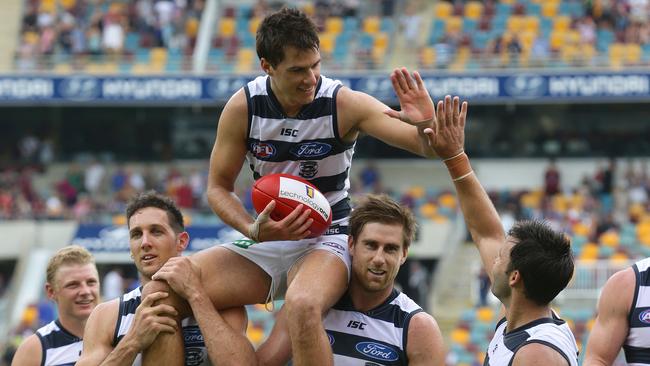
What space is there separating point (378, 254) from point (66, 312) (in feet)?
8.34

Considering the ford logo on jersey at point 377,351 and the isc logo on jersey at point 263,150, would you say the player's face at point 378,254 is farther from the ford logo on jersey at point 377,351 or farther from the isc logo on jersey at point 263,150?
the isc logo on jersey at point 263,150

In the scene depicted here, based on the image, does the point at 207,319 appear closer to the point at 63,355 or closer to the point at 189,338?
the point at 189,338

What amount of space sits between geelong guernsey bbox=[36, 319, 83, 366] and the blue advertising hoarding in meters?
17.8

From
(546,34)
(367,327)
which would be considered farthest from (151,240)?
(546,34)

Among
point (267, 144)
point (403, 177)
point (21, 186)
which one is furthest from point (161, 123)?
point (267, 144)

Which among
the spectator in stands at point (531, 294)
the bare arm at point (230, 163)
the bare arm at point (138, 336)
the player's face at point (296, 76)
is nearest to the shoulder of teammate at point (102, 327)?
the bare arm at point (138, 336)

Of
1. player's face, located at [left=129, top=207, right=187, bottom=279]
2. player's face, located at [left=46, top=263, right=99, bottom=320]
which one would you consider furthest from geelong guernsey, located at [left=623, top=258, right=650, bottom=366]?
player's face, located at [left=46, top=263, right=99, bottom=320]

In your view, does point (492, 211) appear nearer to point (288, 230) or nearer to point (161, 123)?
point (288, 230)

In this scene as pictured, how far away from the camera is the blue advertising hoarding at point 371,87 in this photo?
25.6m

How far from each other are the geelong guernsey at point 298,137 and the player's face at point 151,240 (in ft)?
2.18

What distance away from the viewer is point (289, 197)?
254 inches

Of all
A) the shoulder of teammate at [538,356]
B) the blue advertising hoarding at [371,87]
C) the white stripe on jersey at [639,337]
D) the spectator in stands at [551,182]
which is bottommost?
the shoulder of teammate at [538,356]

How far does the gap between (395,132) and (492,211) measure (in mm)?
701

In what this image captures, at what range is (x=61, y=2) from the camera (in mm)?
30109
